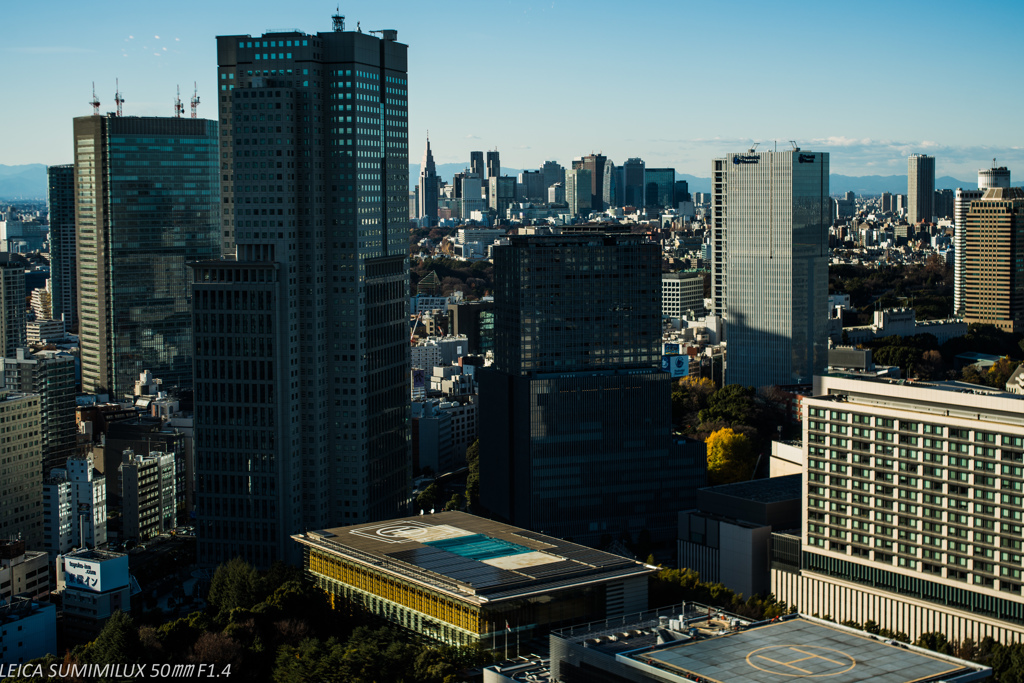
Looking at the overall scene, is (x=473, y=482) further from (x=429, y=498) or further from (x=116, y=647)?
(x=116, y=647)

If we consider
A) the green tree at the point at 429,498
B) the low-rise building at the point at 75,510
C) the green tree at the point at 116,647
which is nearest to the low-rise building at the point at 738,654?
the green tree at the point at 116,647

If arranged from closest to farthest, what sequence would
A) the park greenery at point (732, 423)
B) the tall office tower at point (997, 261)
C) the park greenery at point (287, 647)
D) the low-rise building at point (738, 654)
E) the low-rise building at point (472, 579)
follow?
the low-rise building at point (738, 654)
the park greenery at point (287, 647)
the low-rise building at point (472, 579)
the park greenery at point (732, 423)
the tall office tower at point (997, 261)

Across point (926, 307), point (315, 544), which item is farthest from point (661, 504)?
point (926, 307)

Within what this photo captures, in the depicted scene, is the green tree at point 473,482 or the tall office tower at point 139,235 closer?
the green tree at point 473,482

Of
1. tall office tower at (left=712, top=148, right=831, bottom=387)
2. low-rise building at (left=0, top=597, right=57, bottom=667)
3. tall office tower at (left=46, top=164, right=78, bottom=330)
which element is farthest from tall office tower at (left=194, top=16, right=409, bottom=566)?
tall office tower at (left=46, top=164, right=78, bottom=330)

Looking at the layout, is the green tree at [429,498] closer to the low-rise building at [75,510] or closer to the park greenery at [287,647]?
the low-rise building at [75,510]
